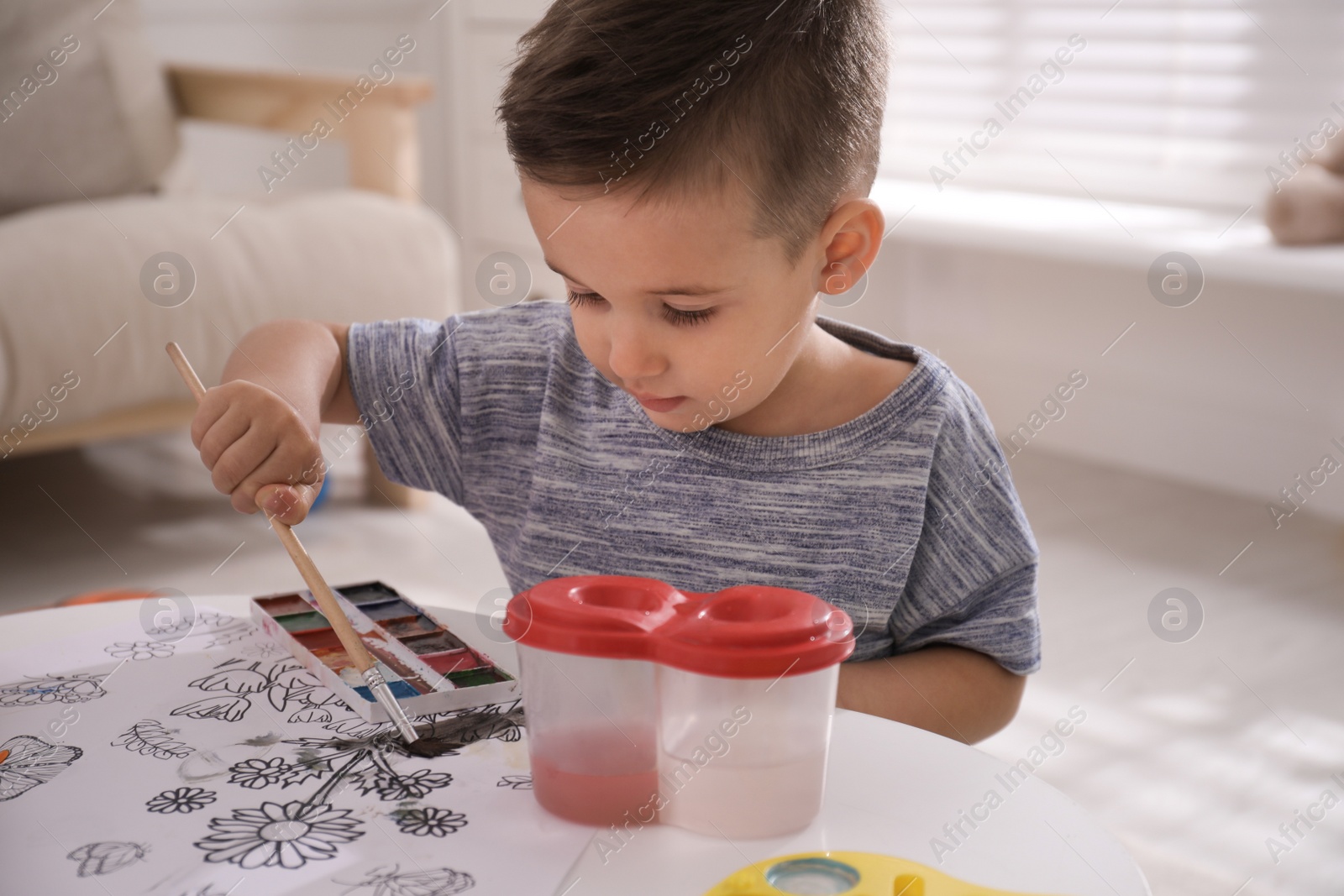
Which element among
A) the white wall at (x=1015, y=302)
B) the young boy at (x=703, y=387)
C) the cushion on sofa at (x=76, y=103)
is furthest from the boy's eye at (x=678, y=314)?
the cushion on sofa at (x=76, y=103)

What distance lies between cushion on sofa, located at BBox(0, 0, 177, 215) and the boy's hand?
137cm

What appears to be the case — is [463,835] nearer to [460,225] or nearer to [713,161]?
[713,161]

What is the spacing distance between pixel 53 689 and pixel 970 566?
454mm

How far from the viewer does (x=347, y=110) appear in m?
1.80

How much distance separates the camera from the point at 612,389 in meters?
0.76

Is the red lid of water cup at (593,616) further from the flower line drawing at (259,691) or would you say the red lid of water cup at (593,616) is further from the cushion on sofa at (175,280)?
the cushion on sofa at (175,280)

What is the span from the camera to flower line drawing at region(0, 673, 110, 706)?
0.54 meters

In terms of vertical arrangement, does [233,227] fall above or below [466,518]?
above

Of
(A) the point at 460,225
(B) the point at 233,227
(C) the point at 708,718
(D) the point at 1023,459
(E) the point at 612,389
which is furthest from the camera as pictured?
(A) the point at 460,225

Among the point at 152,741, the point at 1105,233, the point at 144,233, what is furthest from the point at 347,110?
the point at 152,741

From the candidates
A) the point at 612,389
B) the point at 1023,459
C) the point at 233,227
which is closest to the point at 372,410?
the point at 612,389

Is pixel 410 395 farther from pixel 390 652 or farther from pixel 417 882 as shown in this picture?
pixel 417 882

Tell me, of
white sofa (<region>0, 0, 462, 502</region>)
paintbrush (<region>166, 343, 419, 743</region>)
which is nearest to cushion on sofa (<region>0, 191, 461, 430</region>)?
white sofa (<region>0, 0, 462, 502</region>)

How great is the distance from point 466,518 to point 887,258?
0.95 m
